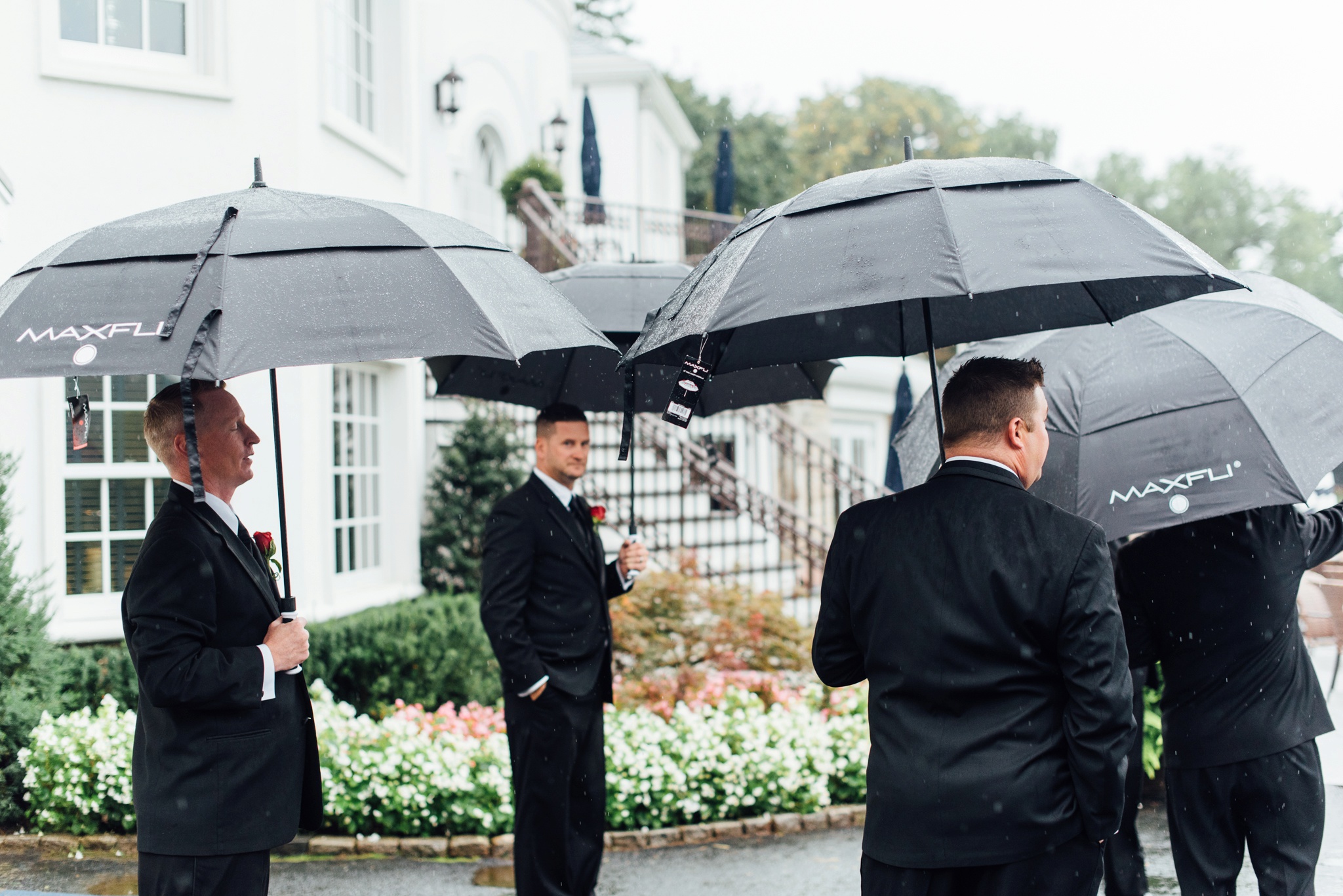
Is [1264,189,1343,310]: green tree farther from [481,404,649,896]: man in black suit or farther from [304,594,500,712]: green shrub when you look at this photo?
[481,404,649,896]: man in black suit

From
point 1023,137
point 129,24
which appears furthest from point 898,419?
point 1023,137

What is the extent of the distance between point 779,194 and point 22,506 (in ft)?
104

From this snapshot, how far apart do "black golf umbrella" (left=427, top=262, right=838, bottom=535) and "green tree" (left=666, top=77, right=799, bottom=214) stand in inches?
1244

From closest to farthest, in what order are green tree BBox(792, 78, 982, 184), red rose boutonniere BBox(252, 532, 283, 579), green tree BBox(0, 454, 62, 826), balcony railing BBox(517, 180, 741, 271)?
red rose boutonniere BBox(252, 532, 283, 579) → green tree BBox(0, 454, 62, 826) → balcony railing BBox(517, 180, 741, 271) → green tree BBox(792, 78, 982, 184)

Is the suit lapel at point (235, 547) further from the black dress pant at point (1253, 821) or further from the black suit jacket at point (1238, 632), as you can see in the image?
the black dress pant at point (1253, 821)

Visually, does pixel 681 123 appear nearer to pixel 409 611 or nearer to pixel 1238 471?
pixel 409 611

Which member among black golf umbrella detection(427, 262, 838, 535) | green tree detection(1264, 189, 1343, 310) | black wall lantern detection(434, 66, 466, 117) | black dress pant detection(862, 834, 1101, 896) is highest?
green tree detection(1264, 189, 1343, 310)

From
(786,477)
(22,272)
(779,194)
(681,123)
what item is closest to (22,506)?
(22,272)

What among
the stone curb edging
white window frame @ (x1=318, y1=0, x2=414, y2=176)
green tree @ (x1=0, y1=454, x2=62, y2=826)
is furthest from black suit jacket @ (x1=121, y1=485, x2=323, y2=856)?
white window frame @ (x1=318, y1=0, x2=414, y2=176)

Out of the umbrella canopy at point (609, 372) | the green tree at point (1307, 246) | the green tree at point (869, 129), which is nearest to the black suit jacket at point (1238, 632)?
the umbrella canopy at point (609, 372)

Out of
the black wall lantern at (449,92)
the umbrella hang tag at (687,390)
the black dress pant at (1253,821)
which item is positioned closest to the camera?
the umbrella hang tag at (687,390)

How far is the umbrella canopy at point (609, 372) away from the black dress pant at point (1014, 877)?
2590 mm

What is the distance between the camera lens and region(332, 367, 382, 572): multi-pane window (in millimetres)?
9625

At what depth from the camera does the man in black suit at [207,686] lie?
114 inches
